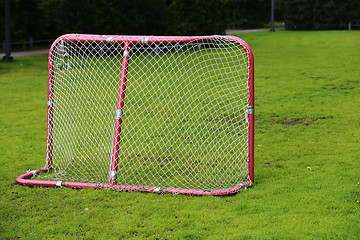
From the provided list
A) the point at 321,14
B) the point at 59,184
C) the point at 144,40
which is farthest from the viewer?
the point at 321,14

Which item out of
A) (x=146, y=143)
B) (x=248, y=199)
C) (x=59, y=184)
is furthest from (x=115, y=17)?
(x=248, y=199)

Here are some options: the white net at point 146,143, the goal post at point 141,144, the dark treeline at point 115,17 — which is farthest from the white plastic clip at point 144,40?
the dark treeline at point 115,17

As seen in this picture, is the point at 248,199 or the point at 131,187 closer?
the point at 248,199

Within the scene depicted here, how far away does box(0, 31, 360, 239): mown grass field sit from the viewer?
428cm

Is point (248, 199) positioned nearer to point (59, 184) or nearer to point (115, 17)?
point (59, 184)

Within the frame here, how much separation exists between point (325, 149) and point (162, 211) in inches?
113

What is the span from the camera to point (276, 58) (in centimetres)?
1738

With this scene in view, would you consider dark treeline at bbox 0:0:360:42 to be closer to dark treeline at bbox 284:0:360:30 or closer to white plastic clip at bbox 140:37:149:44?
white plastic clip at bbox 140:37:149:44

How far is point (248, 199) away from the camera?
491cm

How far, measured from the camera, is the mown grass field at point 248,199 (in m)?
4.28

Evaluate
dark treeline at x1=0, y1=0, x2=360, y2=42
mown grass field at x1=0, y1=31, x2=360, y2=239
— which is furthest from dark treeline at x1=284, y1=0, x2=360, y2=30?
mown grass field at x1=0, y1=31, x2=360, y2=239

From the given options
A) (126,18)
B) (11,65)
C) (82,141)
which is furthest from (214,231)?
(126,18)

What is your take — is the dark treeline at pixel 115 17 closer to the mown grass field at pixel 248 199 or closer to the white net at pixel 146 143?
the mown grass field at pixel 248 199

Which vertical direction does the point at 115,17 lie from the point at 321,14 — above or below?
below
